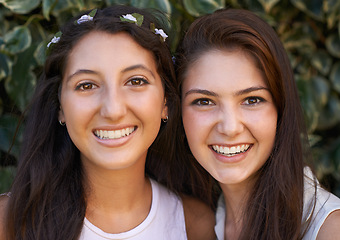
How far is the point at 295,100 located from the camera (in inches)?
73.6

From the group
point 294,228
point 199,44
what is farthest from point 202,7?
point 294,228

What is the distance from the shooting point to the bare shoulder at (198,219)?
85.7 inches

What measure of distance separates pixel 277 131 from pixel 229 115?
0.24 meters

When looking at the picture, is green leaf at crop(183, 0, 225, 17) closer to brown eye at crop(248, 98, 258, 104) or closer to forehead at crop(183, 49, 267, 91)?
forehead at crop(183, 49, 267, 91)

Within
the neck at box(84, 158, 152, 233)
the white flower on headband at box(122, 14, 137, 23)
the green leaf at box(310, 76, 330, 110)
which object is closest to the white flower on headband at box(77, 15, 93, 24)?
the white flower on headband at box(122, 14, 137, 23)

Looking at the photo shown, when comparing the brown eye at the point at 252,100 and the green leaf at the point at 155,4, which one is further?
the green leaf at the point at 155,4

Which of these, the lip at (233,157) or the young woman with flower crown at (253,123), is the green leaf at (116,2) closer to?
the young woman with flower crown at (253,123)

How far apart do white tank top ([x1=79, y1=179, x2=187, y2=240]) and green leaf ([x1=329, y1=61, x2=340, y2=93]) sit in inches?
43.5

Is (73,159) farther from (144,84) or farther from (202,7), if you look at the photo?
(202,7)

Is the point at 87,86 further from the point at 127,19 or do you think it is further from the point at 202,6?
the point at 202,6

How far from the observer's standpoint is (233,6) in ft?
8.20

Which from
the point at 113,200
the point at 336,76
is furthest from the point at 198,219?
the point at 336,76

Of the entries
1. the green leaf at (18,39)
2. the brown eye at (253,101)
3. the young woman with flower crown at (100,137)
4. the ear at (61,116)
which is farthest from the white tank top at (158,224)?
the green leaf at (18,39)

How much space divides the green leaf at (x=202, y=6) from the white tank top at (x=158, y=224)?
84 centimetres
